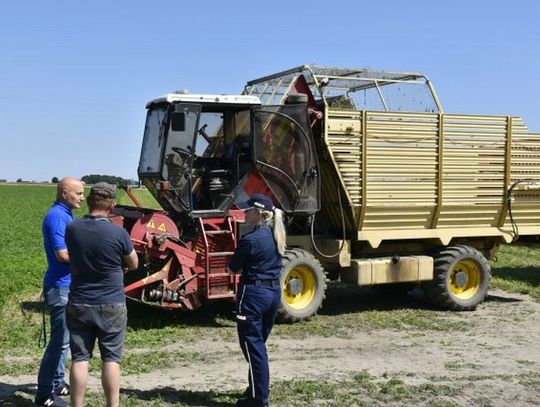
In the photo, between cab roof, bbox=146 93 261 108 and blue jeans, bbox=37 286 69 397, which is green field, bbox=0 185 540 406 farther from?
cab roof, bbox=146 93 261 108

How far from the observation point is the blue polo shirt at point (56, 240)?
5.51 m

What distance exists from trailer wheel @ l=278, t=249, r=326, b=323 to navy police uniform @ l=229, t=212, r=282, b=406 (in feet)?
11.5

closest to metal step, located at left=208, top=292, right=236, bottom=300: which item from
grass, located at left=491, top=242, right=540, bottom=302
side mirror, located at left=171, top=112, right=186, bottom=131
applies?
side mirror, located at left=171, top=112, right=186, bottom=131

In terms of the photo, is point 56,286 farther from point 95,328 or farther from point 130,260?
point 130,260

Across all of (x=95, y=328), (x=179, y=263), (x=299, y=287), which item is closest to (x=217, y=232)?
(x=179, y=263)

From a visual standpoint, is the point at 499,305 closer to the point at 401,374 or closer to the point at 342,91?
the point at 342,91

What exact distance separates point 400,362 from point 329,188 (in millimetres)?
3359

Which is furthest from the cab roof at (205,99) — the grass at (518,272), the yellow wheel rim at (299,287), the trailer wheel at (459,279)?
the grass at (518,272)

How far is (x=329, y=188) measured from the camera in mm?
10242

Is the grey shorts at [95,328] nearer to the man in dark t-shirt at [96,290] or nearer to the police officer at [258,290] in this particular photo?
the man in dark t-shirt at [96,290]

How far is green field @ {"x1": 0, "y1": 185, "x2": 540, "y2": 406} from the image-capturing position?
6227 millimetres

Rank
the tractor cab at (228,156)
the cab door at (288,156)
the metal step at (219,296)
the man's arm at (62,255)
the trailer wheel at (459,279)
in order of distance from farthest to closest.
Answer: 1. the trailer wheel at (459,279)
2. the cab door at (288,156)
3. the tractor cab at (228,156)
4. the metal step at (219,296)
5. the man's arm at (62,255)

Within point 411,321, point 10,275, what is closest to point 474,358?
point 411,321

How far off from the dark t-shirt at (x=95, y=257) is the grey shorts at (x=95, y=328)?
0.18ft
